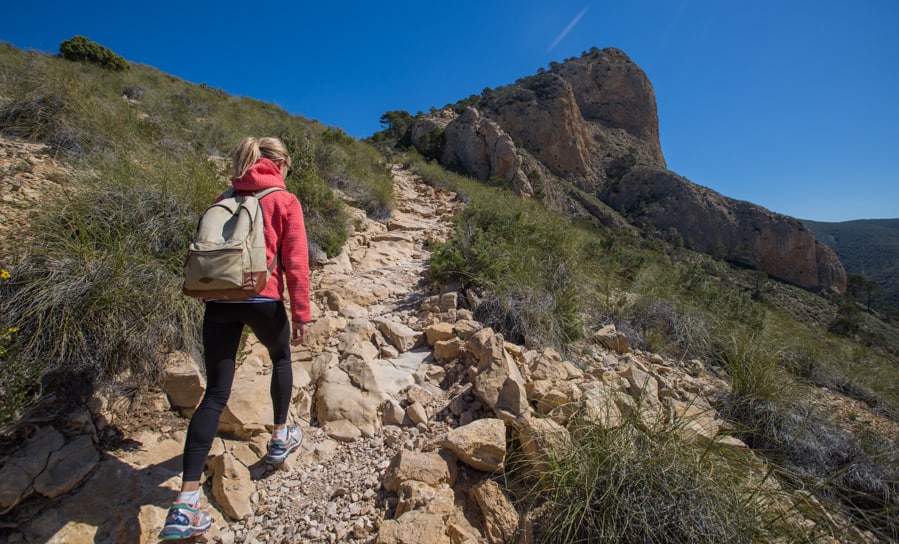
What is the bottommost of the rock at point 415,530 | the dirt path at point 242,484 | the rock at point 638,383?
the dirt path at point 242,484

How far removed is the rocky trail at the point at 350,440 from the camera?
1517 millimetres

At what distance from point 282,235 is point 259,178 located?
1.05 feet

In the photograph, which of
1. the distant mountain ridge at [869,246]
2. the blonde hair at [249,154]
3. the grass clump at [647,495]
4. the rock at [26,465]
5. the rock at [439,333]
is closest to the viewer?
the grass clump at [647,495]

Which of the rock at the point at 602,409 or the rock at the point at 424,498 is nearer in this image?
the rock at the point at 424,498

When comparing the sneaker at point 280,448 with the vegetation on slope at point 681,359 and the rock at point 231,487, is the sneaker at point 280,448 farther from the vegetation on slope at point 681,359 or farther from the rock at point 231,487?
the vegetation on slope at point 681,359

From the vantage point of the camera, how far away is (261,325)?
1751 mm

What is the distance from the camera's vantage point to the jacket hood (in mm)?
1780

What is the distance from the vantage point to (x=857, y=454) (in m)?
2.61

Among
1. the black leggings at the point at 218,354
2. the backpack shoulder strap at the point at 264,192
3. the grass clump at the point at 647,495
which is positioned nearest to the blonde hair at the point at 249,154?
the backpack shoulder strap at the point at 264,192

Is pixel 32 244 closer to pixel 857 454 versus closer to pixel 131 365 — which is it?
pixel 131 365

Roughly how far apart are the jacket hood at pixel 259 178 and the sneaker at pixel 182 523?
4.94 feet

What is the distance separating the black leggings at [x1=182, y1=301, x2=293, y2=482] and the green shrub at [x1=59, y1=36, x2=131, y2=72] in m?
13.9

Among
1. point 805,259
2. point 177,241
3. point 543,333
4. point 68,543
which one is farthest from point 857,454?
point 805,259

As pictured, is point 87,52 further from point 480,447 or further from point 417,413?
point 480,447
